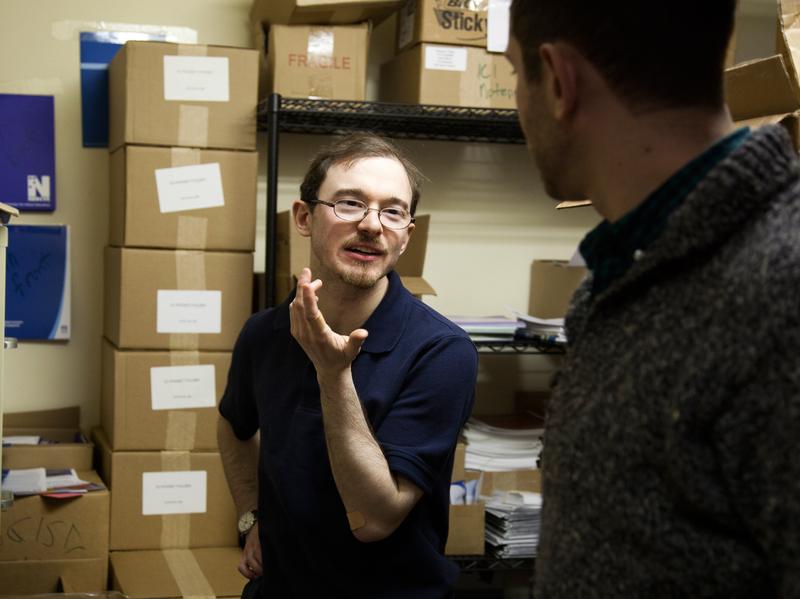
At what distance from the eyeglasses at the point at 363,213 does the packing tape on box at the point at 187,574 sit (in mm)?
1094

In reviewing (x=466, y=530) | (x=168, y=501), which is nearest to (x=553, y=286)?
(x=466, y=530)

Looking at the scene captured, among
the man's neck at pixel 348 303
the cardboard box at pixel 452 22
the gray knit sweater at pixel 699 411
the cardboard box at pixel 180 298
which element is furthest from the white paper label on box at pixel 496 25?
the gray knit sweater at pixel 699 411

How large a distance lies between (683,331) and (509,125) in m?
2.06

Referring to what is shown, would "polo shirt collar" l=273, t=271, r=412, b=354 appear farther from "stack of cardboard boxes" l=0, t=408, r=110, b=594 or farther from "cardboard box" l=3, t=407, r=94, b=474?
"cardboard box" l=3, t=407, r=94, b=474

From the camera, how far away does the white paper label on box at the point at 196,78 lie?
245cm

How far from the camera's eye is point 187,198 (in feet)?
8.09

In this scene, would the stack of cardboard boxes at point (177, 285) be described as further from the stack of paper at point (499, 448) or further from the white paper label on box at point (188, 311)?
the stack of paper at point (499, 448)

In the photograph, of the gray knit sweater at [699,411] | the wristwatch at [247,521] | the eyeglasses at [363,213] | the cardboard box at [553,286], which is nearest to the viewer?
the gray knit sweater at [699,411]

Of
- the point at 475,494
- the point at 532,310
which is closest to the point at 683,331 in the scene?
the point at 475,494

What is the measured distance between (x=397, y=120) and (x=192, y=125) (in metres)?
0.57

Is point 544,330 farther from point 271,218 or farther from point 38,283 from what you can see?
point 38,283

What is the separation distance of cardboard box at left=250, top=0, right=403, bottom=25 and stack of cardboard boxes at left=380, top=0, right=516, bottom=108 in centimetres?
11

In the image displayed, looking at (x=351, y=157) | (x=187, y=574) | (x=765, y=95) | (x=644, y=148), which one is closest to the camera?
(x=644, y=148)

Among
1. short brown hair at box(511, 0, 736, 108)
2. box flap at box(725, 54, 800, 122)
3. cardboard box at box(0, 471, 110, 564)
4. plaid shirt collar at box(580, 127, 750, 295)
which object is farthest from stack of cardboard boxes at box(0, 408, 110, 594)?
short brown hair at box(511, 0, 736, 108)
